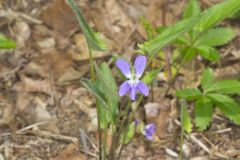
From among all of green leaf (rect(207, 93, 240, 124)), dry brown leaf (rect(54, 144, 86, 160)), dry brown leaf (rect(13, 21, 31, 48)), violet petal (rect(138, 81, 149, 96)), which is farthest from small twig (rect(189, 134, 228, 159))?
dry brown leaf (rect(13, 21, 31, 48))

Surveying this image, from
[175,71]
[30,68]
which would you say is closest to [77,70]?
[30,68]

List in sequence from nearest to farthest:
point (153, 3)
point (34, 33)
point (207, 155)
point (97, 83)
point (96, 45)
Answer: point (96, 45)
point (97, 83)
point (207, 155)
point (34, 33)
point (153, 3)

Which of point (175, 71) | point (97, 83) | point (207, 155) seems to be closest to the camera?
point (97, 83)

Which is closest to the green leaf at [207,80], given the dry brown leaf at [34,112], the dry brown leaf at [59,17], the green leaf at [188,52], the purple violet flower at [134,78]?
the green leaf at [188,52]

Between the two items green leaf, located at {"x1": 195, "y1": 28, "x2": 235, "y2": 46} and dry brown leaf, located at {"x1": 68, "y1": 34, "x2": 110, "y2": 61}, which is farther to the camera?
dry brown leaf, located at {"x1": 68, "y1": 34, "x2": 110, "y2": 61}

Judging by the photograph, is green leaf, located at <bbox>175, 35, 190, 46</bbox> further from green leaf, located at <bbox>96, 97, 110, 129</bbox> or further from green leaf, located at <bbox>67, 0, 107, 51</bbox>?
green leaf, located at <bbox>67, 0, 107, 51</bbox>

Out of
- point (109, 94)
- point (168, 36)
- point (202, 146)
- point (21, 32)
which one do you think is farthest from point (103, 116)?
point (21, 32)

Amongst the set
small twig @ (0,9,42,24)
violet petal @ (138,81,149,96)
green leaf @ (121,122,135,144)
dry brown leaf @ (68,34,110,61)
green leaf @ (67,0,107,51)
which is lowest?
green leaf @ (121,122,135,144)

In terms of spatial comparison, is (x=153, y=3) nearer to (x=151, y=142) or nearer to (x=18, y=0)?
(x=18, y=0)

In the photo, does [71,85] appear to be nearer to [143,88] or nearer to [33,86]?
[33,86]
